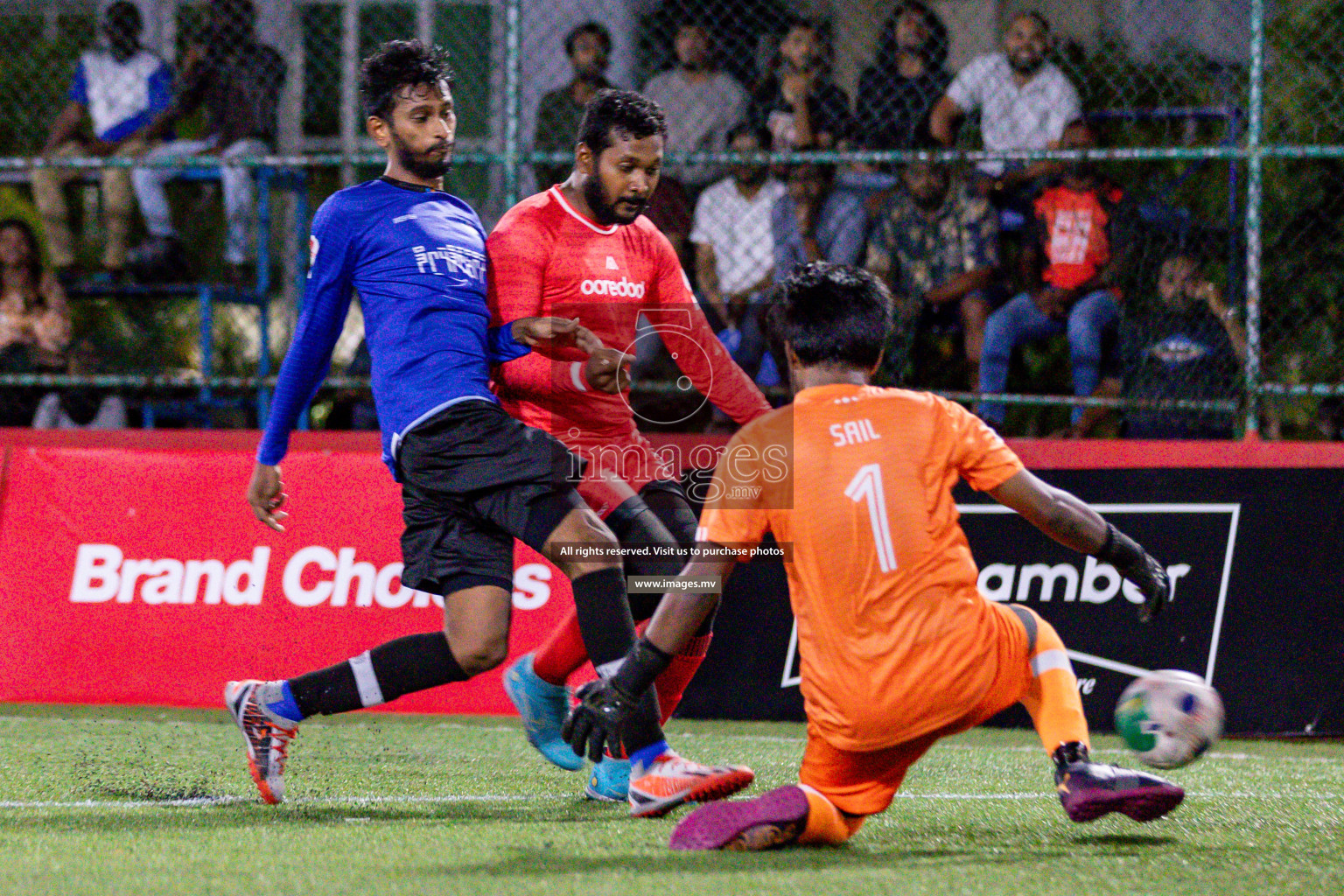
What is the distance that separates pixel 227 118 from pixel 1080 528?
22.6 ft

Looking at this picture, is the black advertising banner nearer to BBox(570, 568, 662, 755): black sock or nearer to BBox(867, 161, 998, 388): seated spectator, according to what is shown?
BBox(867, 161, 998, 388): seated spectator

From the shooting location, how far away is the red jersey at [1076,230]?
7355mm

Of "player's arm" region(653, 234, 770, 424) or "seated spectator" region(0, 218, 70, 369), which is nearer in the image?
"player's arm" region(653, 234, 770, 424)

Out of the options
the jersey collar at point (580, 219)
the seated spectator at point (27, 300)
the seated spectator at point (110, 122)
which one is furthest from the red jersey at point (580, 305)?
the seated spectator at point (110, 122)

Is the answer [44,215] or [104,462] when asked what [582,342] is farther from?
[44,215]

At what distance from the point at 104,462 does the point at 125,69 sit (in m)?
3.77

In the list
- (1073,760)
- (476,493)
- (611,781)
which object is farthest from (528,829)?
(1073,760)

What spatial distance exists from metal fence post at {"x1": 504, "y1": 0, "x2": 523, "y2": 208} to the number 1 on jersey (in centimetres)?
416

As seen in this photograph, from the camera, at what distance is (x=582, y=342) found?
13.6 ft

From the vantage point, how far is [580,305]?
4.41 m

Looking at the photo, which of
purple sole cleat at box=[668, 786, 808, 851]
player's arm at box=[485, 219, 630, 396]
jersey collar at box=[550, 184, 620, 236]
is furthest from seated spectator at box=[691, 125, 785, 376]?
purple sole cleat at box=[668, 786, 808, 851]

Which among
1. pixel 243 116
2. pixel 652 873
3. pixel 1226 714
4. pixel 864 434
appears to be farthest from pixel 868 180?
pixel 652 873

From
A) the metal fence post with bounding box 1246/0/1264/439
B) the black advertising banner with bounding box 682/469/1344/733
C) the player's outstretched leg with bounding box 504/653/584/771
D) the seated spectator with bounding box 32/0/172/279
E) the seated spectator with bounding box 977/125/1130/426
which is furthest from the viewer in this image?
the seated spectator with bounding box 32/0/172/279

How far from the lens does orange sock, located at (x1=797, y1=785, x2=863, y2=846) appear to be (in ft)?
10.9
